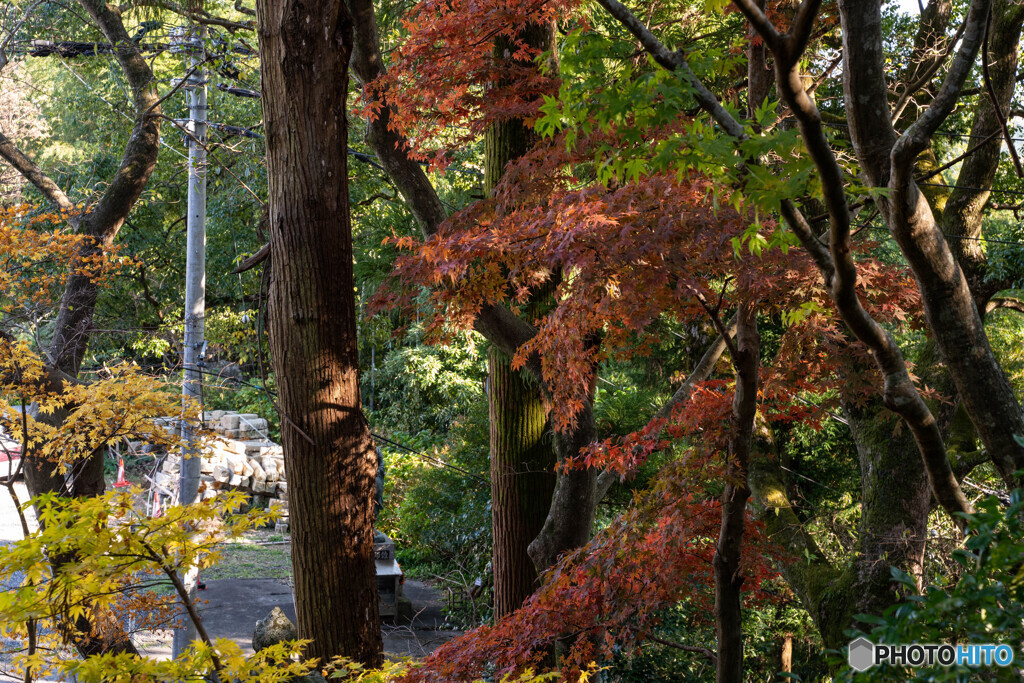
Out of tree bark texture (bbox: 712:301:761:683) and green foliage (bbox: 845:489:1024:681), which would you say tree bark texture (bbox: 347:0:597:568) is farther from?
green foliage (bbox: 845:489:1024:681)

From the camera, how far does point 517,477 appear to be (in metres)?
5.53

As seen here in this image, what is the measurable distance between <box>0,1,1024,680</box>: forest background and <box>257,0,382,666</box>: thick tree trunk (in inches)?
9.3

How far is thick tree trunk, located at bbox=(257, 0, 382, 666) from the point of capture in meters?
3.29

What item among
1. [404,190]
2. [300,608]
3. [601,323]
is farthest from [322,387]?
[404,190]

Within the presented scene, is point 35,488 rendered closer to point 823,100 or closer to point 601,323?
point 601,323

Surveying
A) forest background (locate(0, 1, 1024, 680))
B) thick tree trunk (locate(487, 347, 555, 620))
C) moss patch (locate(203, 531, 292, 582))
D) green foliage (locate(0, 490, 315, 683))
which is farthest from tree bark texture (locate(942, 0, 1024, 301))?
moss patch (locate(203, 531, 292, 582))

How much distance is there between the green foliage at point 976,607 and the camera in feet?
4.00

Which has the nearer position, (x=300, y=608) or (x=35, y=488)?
(x=300, y=608)

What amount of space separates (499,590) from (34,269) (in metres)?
6.89

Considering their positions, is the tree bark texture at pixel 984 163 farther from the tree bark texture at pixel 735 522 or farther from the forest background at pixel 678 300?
the tree bark texture at pixel 735 522

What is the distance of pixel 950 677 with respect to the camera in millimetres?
1169

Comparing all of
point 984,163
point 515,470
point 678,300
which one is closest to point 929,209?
point 678,300

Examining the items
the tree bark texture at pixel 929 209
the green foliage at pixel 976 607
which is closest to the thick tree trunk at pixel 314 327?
the tree bark texture at pixel 929 209

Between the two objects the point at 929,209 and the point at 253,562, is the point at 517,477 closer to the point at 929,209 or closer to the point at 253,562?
the point at 929,209
